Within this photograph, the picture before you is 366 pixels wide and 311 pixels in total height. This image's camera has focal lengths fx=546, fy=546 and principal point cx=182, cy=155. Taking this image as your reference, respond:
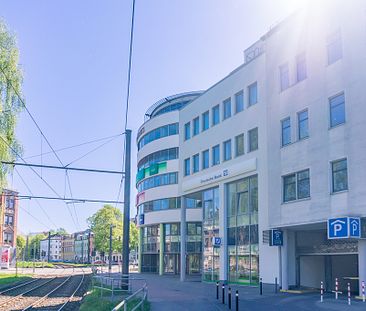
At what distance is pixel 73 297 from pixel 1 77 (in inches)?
492

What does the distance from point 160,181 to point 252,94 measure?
85.2 ft

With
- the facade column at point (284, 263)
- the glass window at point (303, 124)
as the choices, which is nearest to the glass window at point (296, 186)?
the glass window at point (303, 124)

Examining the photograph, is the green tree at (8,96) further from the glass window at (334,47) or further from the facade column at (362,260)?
the facade column at (362,260)

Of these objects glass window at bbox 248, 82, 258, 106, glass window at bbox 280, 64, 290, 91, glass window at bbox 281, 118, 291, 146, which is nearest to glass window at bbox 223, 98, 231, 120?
glass window at bbox 248, 82, 258, 106

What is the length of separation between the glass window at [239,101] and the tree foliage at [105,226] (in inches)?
2460

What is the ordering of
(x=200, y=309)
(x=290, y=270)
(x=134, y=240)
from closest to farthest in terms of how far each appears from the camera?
(x=200, y=309)
(x=290, y=270)
(x=134, y=240)

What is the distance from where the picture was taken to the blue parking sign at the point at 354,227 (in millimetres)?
22375

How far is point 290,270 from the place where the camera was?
28.4m

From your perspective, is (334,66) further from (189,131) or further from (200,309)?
(189,131)

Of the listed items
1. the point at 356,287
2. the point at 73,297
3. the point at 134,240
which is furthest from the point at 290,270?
the point at 134,240

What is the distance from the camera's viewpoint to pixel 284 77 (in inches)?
1152

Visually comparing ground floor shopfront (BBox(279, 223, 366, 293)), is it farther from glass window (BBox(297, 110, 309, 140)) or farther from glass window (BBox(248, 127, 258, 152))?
glass window (BBox(248, 127, 258, 152))

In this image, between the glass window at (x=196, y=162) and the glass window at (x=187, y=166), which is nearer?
the glass window at (x=196, y=162)

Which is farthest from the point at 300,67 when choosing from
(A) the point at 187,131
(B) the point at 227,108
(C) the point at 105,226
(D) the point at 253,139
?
(C) the point at 105,226
